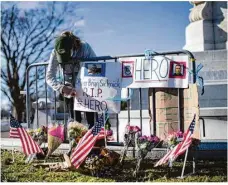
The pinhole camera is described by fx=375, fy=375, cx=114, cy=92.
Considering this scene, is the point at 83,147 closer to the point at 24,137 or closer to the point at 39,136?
the point at 24,137

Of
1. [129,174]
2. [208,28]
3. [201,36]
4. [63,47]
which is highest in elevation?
[208,28]

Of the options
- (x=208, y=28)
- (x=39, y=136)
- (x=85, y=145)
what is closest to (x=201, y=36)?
(x=208, y=28)

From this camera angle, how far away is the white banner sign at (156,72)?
4578 millimetres

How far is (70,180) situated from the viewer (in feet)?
13.5

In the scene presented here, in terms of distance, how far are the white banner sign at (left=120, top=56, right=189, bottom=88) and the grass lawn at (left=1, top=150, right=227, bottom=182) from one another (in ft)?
3.26

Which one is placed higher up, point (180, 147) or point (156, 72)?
point (156, 72)

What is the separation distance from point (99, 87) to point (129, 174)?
125 cm

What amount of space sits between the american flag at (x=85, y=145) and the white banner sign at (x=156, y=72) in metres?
0.90

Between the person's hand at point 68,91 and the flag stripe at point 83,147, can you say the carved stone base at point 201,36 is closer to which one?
the person's hand at point 68,91

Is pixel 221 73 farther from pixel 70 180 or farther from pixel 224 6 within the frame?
pixel 70 180

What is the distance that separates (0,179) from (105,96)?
5.32 ft

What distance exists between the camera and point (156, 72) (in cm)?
467

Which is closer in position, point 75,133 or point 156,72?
point 75,133

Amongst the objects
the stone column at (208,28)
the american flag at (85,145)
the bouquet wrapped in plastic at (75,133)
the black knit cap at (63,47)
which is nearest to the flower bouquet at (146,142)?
the american flag at (85,145)
